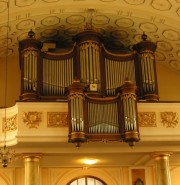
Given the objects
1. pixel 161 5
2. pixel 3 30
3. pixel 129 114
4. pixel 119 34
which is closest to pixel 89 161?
pixel 129 114

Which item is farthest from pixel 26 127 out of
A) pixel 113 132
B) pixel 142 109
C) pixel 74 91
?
pixel 142 109

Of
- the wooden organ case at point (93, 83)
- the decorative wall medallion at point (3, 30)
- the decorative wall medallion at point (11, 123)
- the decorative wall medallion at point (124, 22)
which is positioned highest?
the decorative wall medallion at point (124, 22)

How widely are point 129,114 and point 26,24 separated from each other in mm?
4322

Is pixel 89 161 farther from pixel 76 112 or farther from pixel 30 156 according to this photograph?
pixel 76 112

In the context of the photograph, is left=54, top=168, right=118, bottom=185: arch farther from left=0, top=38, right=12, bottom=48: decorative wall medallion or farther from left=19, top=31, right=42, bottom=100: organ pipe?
left=0, top=38, right=12, bottom=48: decorative wall medallion

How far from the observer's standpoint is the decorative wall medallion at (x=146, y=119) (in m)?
12.1

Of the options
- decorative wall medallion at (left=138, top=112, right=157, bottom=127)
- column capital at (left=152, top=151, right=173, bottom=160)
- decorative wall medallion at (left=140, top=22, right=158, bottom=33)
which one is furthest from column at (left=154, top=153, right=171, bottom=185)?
decorative wall medallion at (left=140, top=22, right=158, bottom=33)

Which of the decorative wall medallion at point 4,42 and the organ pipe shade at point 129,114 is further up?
the decorative wall medallion at point 4,42

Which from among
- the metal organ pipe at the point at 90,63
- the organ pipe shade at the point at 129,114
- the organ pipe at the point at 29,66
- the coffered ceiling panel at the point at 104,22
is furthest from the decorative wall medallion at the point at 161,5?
the organ pipe at the point at 29,66

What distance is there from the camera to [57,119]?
1173 cm

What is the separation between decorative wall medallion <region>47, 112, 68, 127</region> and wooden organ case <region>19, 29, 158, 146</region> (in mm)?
313

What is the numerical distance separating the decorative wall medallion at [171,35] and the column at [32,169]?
5.37 m

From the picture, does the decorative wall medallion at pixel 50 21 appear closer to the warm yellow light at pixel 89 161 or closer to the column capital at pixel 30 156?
the column capital at pixel 30 156

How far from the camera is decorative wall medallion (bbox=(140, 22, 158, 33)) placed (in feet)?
43.7
